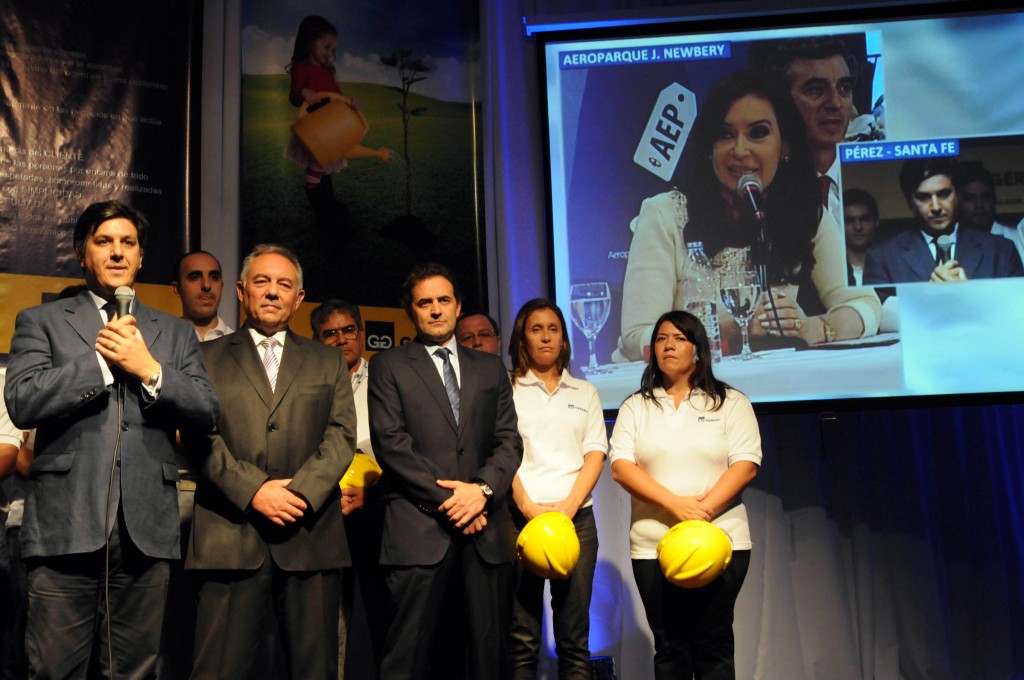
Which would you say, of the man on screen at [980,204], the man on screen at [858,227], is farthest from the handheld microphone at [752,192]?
the man on screen at [980,204]

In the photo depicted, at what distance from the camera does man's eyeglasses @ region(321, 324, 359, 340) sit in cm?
391

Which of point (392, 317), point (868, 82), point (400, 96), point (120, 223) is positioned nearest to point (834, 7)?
point (868, 82)

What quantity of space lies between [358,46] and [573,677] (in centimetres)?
333

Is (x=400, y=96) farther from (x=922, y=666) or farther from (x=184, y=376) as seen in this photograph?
(x=922, y=666)

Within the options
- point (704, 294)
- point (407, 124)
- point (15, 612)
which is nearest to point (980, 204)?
point (704, 294)

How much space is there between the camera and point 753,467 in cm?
347

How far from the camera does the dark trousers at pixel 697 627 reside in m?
3.34

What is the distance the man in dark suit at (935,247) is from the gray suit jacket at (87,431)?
10.4ft

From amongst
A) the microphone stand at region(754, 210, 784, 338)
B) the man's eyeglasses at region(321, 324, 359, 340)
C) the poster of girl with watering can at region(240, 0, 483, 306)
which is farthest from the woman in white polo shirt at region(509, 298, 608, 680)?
the poster of girl with watering can at region(240, 0, 483, 306)

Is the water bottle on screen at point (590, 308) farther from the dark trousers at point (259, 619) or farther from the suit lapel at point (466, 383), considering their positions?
the dark trousers at point (259, 619)

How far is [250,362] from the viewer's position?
283 cm

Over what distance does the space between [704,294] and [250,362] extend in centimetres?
235

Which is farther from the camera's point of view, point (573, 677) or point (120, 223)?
point (573, 677)

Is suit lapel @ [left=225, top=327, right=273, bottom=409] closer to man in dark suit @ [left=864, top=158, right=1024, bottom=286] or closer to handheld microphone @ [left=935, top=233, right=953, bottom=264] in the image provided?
man in dark suit @ [left=864, top=158, right=1024, bottom=286]
